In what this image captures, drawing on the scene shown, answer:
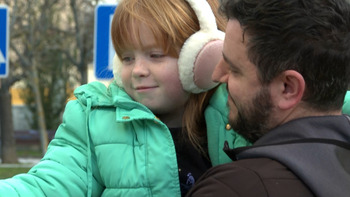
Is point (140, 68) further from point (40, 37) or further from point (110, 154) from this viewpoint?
point (40, 37)

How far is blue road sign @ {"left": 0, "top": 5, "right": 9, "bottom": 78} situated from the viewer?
9070 millimetres

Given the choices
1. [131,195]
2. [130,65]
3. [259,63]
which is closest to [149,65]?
[130,65]

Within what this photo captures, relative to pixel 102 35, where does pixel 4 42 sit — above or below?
below

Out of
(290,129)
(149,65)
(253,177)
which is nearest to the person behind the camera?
(253,177)

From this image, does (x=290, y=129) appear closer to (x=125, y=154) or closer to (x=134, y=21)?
(x=125, y=154)

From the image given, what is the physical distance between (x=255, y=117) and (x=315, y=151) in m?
0.23

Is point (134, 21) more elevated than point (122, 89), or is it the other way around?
point (134, 21)

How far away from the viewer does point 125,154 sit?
234 cm

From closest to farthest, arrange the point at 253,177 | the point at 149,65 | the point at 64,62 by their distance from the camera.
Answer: the point at 253,177 → the point at 149,65 → the point at 64,62

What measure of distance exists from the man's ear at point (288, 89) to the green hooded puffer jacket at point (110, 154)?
71cm

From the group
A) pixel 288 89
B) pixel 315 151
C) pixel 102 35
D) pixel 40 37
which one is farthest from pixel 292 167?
pixel 40 37

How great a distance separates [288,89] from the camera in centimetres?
171

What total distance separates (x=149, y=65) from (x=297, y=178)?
3.29 feet

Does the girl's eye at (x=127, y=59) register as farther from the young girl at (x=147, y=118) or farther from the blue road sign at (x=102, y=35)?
the blue road sign at (x=102, y=35)
